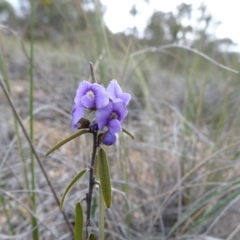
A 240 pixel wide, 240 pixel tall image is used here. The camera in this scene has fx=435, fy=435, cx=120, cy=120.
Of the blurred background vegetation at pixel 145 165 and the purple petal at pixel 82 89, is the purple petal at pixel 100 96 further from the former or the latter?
the blurred background vegetation at pixel 145 165

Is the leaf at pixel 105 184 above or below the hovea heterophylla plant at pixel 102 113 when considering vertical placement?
below

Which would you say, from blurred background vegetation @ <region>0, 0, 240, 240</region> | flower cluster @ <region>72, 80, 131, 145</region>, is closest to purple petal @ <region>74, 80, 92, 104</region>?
flower cluster @ <region>72, 80, 131, 145</region>

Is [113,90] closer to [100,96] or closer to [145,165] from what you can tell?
[100,96]

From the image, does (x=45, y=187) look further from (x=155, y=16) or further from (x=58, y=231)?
(x=155, y=16)

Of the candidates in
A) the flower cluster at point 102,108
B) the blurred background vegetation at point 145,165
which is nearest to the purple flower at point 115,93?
the flower cluster at point 102,108

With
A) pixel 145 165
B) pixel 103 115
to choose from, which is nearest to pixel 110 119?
pixel 103 115

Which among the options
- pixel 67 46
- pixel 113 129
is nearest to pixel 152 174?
pixel 113 129

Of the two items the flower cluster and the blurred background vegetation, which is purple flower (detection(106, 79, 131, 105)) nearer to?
the flower cluster

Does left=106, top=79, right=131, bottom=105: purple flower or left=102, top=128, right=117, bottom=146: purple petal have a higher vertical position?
left=106, top=79, right=131, bottom=105: purple flower
